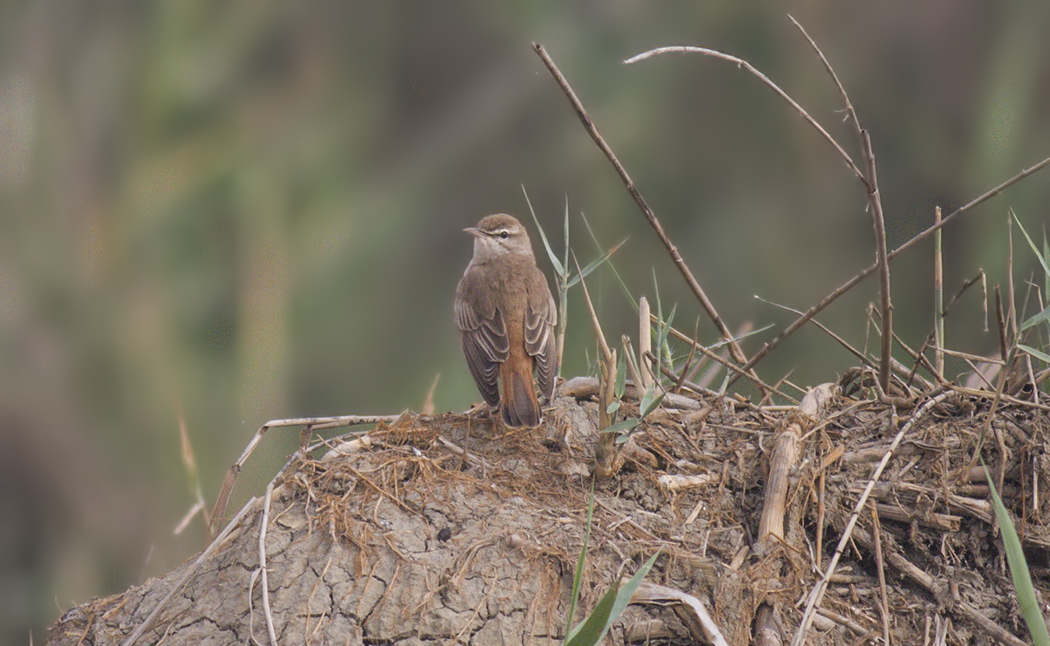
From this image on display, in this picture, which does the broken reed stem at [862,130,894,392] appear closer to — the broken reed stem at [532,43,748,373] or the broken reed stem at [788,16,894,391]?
the broken reed stem at [788,16,894,391]

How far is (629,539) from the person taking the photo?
3.38 metres

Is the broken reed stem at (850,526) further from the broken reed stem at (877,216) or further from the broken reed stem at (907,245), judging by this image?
the broken reed stem at (907,245)

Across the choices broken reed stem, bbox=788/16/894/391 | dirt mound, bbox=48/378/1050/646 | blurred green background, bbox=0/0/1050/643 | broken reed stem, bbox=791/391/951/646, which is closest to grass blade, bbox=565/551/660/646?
dirt mound, bbox=48/378/1050/646

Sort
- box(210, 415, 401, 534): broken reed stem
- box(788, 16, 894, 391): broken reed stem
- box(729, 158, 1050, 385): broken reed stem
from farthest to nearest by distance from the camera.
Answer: box(210, 415, 401, 534): broken reed stem
box(729, 158, 1050, 385): broken reed stem
box(788, 16, 894, 391): broken reed stem

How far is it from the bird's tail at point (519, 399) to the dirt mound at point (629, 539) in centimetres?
11

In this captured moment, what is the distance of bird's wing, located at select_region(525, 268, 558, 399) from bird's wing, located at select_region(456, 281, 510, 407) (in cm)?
11

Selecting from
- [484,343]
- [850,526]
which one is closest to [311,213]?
[484,343]

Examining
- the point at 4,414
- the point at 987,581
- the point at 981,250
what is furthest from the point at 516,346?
the point at 4,414

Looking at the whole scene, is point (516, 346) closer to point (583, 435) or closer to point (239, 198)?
point (583, 435)

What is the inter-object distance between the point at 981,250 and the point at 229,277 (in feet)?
13.2

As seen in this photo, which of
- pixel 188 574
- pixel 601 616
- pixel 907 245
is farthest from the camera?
pixel 907 245

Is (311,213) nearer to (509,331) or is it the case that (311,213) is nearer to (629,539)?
(509,331)

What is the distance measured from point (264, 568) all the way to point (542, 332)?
175 cm

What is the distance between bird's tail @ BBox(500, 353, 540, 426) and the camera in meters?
3.99
